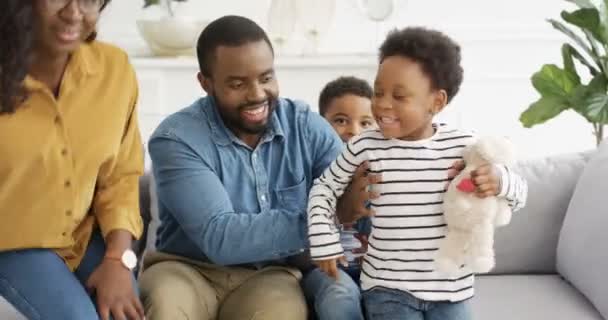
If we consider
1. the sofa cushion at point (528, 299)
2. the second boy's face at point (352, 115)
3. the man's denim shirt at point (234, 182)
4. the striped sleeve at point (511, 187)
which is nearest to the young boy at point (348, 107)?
the second boy's face at point (352, 115)

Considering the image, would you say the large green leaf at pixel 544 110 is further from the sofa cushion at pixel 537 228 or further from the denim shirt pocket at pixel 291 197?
the denim shirt pocket at pixel 291 197

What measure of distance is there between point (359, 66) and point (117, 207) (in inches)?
78.2

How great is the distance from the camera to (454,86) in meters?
1.56

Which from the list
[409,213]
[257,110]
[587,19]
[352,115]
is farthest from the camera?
[587,19]

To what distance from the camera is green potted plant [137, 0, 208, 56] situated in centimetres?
335

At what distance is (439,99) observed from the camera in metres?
1.54

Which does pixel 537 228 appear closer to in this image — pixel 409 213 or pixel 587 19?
pixel 409 213

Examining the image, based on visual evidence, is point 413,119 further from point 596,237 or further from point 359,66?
point 359,66

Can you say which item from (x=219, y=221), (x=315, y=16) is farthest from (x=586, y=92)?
(x=219, y=221)

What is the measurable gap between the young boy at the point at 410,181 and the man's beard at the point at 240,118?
0.91ft

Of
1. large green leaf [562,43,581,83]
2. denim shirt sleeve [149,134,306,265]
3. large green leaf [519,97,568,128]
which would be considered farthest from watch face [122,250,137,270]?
large green leaf [562,43,581,83]

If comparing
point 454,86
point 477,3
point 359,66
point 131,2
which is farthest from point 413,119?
point 131,2

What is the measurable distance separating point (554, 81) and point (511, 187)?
1.45 m

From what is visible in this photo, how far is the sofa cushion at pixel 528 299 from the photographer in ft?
6.02
